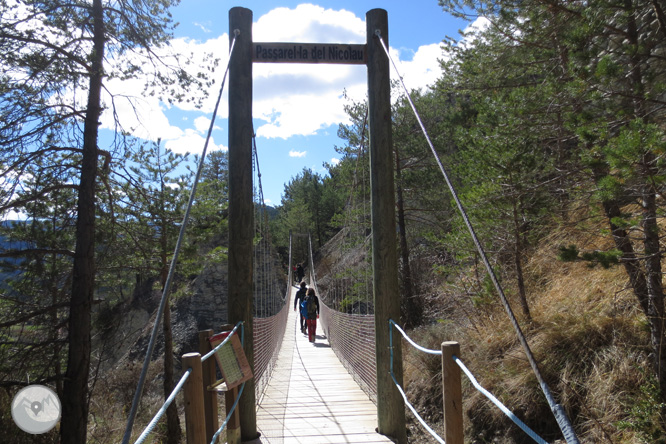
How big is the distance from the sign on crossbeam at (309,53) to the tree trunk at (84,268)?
2744mm

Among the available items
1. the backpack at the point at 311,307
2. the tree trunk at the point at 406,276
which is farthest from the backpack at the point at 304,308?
the tree trunk at the point at 406,276

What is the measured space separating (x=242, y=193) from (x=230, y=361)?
1156 mm

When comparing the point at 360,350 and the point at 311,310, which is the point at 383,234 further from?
the point at 311,310

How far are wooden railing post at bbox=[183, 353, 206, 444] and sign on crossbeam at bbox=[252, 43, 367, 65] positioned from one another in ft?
7.70

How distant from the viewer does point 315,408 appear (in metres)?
4.04

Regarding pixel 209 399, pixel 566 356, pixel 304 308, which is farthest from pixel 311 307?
pixel 209 399

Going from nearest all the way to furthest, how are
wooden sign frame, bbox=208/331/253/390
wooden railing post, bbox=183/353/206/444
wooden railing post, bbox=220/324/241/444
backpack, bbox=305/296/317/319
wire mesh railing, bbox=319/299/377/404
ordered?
wooden railing post, bbox=183/353/206/444 → wooden sign frame, bbox=208/331/253/390 → wooden railing post, bbox=220/324/241/444 → wire mesh railing, bbox=319/299/377/404 → backpack, bbox=305/296/317/319

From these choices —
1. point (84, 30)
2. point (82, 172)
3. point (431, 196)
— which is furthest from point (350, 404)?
point (431, 196)

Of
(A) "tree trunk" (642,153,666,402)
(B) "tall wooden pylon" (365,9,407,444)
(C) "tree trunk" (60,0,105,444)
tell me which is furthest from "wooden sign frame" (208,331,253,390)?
(C) "tree trunk" (60,0,105,444)

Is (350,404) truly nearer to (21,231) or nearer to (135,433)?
(21,231)

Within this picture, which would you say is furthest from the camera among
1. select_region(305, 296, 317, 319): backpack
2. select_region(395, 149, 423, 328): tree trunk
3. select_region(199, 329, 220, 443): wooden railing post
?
select_region(305, 296, 317, 319): backpack

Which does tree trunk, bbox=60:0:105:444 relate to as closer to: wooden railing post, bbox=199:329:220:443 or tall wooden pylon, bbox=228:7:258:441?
tall wooden pylon, bbox=228:7:258:441

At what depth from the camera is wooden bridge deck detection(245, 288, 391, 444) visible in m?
3.21

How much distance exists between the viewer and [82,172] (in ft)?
17.7
